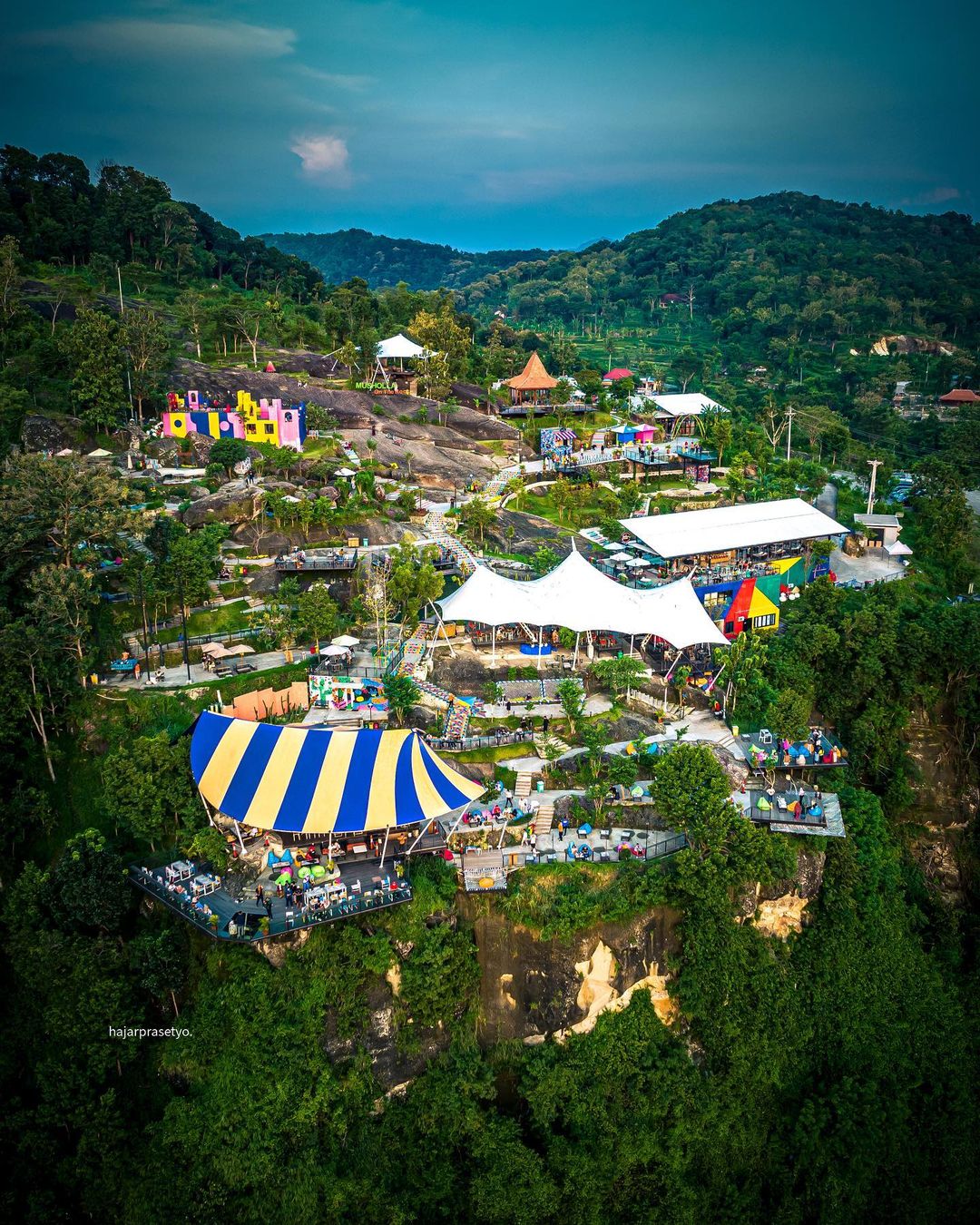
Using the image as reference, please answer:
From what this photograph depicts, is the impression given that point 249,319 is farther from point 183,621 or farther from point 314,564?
point 183,621

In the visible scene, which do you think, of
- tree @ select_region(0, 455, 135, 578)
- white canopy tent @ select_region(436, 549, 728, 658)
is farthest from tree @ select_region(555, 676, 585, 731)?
tree @ select_region(0, 455, 135, 578)

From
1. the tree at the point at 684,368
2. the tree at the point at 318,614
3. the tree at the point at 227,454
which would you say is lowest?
the tree at the point at 318,614

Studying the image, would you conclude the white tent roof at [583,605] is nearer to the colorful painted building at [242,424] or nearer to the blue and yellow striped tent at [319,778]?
the blue and yellow striped tent at [319,778]

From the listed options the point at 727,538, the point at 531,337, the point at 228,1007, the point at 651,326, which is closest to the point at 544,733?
the point at 228,1007

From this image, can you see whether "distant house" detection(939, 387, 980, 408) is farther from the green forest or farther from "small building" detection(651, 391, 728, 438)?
the green forest

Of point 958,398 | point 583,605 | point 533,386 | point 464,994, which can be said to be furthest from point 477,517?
point 958,398

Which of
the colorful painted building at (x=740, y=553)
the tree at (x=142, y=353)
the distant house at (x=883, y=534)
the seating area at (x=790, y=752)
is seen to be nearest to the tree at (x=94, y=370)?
the tree at (x=142, y=353)
